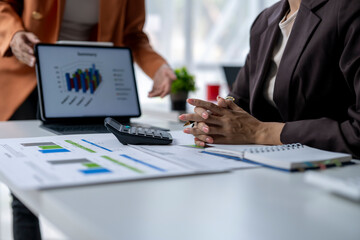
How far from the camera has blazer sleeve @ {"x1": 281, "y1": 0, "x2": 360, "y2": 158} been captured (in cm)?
95

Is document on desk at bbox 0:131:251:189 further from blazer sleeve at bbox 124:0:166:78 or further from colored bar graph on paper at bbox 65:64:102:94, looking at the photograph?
blazer sleeve at bbox 124:0:166:78

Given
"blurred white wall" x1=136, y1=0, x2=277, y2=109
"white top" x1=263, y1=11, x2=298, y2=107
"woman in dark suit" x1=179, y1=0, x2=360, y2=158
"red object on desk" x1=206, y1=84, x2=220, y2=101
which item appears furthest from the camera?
"blurred white wall" x1=136, y1=0, x2=277, y2=109

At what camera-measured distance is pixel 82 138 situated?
1099 millimetres

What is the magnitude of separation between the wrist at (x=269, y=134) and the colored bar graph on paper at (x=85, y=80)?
26.9 inches

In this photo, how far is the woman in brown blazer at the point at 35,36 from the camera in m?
1.58

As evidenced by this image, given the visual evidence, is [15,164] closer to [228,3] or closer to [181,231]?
[181,231]

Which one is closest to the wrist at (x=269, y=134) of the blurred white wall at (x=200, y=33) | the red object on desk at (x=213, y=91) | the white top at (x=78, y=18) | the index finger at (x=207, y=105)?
the index finger at (x=207, y=105)

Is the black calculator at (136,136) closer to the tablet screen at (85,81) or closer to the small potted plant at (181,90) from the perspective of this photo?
the tablet screen at (85,81)

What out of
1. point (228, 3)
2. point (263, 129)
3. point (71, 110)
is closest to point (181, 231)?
point (263, 129)

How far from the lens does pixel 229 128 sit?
104cm

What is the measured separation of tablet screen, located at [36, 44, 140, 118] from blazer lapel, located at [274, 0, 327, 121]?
56cm

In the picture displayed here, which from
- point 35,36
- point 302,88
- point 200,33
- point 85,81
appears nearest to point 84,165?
point 302,88

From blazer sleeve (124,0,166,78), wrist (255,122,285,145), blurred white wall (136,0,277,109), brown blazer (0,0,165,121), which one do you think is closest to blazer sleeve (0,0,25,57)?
brown blazer (0,0,165,121)

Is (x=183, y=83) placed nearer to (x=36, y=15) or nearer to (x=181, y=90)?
(x=181, y=90)
